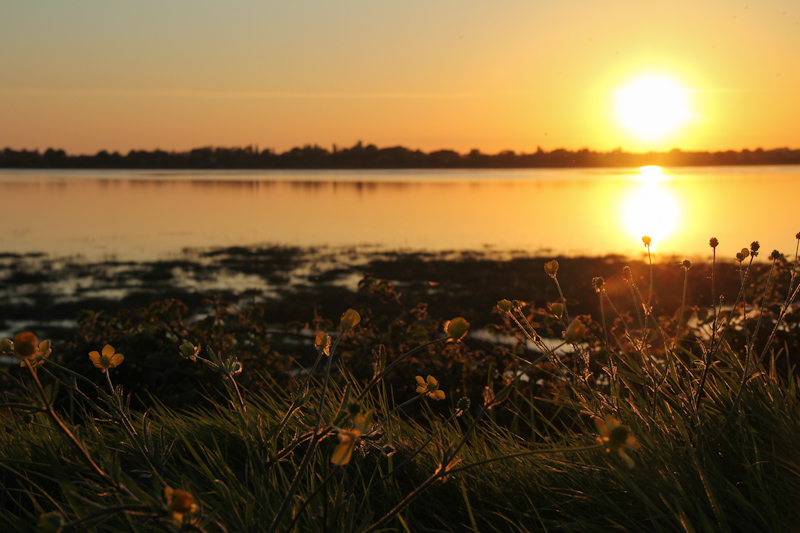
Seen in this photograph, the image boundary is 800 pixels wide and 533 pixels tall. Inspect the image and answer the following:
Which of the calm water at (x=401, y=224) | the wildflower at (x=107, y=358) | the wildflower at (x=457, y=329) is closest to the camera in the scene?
the wildflower at (x=457, y=329)

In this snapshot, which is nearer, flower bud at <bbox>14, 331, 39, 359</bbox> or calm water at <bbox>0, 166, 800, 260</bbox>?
flower bud at <bbox>14, 331, 39, 359</bbox>

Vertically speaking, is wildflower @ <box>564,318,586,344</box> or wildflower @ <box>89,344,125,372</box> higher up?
wildflower @ <box>564,318,586,344</box>

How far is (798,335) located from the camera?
453 cm

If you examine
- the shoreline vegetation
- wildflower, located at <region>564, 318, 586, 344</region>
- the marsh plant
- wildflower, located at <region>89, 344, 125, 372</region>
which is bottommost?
the shoreline vegetation

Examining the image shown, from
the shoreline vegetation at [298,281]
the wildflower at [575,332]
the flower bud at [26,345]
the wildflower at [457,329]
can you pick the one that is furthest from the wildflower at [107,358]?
the shoreline vegetation at [298,281]

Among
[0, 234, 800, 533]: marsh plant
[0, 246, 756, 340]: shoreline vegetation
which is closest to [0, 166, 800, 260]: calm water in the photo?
[0, 246, 756, 340]: shoreline vegetation

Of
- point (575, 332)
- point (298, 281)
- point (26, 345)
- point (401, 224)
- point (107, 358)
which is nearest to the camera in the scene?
point (26, 345)

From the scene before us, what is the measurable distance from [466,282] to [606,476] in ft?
42.2

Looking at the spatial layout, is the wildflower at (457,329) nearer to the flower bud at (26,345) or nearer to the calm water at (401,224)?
the flower bud at (26,345)

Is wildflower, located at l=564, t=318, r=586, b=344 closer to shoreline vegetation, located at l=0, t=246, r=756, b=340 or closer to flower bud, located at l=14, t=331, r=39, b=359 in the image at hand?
flower bud, located at l=14, t=331, r=39, b=359

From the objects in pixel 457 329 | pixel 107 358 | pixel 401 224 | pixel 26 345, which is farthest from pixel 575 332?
pixel 401 224

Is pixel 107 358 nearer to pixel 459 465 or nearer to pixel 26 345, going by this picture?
pixel 26 345

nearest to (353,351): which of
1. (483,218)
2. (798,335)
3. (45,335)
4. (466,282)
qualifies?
(798,335)

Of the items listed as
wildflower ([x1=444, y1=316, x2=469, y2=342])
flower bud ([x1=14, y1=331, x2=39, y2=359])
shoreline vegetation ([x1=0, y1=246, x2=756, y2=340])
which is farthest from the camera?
shoreline vegetation ([x1=0, y1=246, x2=756, y2=340])
